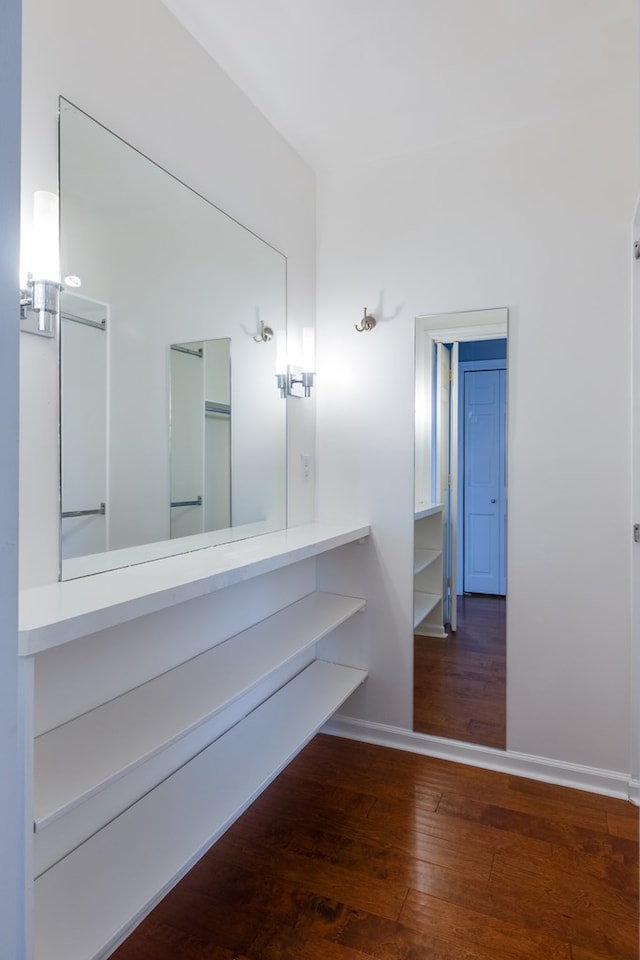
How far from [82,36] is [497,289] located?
165cm

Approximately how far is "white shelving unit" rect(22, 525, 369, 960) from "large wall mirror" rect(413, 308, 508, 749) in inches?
24.2

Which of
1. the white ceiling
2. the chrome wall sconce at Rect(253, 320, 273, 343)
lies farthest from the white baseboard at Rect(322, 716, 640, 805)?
the white ceiling

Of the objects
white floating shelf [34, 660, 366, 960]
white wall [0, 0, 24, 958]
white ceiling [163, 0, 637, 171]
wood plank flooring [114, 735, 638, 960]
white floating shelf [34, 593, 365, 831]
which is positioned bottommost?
wood plank flooring [114, 735, 638, 960]

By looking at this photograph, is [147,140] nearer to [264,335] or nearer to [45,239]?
[45,239]

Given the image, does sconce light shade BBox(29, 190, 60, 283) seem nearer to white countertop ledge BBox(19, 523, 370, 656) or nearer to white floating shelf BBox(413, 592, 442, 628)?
white countertop ledge BBox(19, 523, 370, 656)

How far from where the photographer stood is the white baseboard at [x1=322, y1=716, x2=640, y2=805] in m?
2.08

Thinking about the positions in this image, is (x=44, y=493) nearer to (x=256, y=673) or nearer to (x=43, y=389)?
(x=43, y=389)

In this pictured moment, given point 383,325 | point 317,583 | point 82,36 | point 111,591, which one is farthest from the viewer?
point 317,583

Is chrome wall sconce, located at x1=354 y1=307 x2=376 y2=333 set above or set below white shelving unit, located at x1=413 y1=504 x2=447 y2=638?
above

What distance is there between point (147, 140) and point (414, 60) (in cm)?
99

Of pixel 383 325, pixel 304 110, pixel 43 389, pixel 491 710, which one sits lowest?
pixel 491 710

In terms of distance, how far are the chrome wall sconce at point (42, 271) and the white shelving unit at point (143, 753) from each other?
62 cm

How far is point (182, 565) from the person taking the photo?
154cm

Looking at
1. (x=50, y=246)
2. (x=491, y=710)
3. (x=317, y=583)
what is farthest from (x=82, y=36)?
(x=491, y=710)
